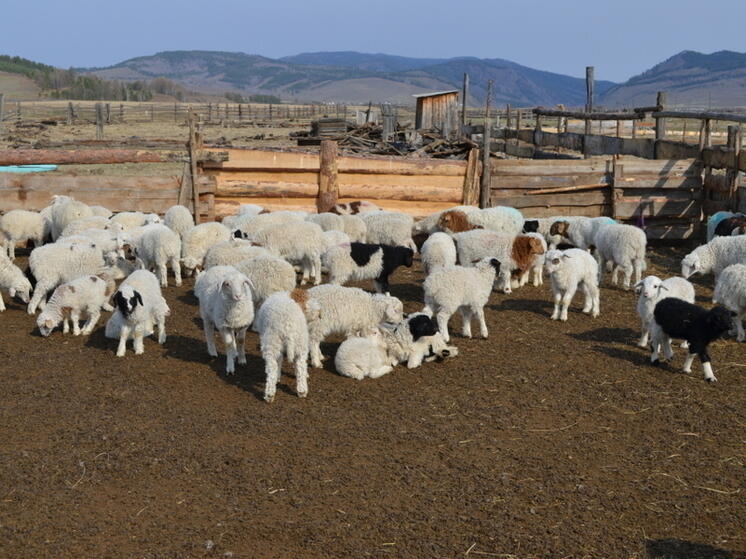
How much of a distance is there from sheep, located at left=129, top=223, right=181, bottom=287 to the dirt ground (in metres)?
2.67

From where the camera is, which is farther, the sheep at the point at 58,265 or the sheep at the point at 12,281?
the sheep at the point at 12,281

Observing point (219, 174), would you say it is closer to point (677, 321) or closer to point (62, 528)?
point (677, 321)

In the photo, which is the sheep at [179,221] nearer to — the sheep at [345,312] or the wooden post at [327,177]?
the wooden post at [327,177]

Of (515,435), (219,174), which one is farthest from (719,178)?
(515,435)

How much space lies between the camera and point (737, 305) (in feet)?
33.2

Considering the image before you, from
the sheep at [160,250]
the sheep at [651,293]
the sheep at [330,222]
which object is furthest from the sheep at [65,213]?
the sheep at [651,293]

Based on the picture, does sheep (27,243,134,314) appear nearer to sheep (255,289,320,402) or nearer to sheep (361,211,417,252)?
sheep (255,289,320,402)

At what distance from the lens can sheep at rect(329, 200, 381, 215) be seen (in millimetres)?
16203

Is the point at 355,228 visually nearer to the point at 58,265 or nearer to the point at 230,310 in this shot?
the point at 58,265

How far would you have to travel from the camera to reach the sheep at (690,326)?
826cm

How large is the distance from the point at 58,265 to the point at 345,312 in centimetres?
469

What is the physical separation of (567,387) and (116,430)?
Answer: 4539mm

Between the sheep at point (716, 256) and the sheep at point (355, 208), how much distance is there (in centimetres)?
623

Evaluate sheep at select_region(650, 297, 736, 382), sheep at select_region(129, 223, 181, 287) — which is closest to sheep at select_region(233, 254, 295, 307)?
sheep at select_region(129, 223, 181, 287)
